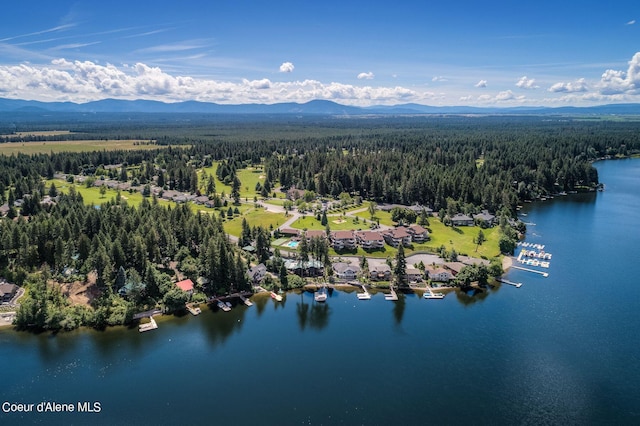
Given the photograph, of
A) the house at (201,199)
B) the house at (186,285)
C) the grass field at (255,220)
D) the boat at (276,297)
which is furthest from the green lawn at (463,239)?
the house at (201,199)

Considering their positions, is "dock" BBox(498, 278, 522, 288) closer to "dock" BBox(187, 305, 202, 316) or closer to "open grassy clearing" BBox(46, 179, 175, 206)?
"dock" BBox(187, 305, 202, 316)

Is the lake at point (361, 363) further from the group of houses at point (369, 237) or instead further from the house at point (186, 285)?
the group of houses at point (369, 237)

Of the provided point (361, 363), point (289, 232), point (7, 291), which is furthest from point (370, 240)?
point (7, 291)

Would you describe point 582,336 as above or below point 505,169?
below

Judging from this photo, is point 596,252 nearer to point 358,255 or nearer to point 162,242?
point 358,255

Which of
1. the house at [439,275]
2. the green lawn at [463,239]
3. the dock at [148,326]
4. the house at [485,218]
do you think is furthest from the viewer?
the house at [485,218]

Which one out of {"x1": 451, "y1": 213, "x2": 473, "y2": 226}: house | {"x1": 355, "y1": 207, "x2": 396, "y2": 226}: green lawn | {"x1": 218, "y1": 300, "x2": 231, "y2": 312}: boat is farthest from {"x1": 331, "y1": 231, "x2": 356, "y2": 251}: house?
{"x1": 451, "y1": 213, "x2": 473, "y2": 226}: house

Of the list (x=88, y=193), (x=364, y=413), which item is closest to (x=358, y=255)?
(x=364, y=413)
